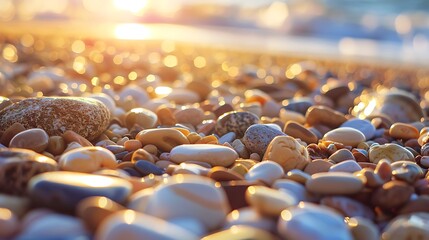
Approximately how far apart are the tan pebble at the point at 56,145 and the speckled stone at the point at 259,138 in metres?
0.75

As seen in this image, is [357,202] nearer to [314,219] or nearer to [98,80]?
[314,219]

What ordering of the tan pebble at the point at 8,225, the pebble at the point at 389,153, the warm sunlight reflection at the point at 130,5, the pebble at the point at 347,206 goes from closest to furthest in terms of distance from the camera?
the tan pebble at the point at 8,225 < the pebble at the point at 347,206 < the pebble at the point at 389,153 < the warm sunlight reflection at the point at 130,5

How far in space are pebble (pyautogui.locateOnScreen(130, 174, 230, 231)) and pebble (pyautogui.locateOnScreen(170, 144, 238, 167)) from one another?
2.04 ft

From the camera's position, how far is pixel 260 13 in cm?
1536

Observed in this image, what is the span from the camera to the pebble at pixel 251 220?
1464 millimetres

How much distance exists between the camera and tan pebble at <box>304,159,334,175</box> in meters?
2.09

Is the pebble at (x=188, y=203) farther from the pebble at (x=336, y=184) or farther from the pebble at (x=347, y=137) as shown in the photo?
the pebble at (x=347, y=137)

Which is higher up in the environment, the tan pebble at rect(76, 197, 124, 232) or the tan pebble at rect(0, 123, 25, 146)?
the tan pebble at rect(76, 197, 124, 232)

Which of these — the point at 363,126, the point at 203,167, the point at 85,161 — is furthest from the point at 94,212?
the point at 363,126

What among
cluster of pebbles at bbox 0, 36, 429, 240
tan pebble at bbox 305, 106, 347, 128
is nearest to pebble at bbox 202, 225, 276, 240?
cluster of pebbles at bbox 0, 36, 429, 240

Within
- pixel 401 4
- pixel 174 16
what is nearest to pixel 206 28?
pixel 174 16

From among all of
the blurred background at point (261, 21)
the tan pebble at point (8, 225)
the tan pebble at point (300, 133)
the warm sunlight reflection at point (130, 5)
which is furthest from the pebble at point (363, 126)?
the warm sunlight reflection at point (130, 5)

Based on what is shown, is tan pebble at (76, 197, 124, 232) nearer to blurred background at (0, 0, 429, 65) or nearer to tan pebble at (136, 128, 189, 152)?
tan pebble at (136, 128, 189, 152)

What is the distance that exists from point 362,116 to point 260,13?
40.4 ft
